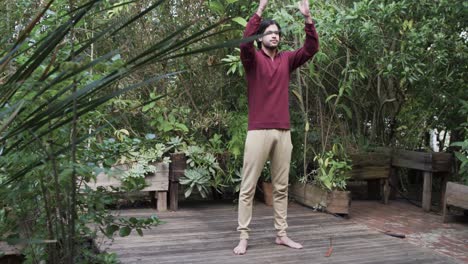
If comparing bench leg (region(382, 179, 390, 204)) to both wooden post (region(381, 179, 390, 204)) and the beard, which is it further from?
the beard

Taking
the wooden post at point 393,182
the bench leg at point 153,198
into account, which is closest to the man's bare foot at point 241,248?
the bench leg at point 153,198

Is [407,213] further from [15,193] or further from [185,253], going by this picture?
[15,193]

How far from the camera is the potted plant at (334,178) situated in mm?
5062

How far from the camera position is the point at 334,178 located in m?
5.23

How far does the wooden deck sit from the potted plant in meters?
0.14

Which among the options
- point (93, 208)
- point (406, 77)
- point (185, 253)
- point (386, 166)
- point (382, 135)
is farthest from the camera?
point (382, 135)

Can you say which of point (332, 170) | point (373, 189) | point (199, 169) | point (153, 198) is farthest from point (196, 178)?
point (373, 189)

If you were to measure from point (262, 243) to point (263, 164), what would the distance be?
0.63 m

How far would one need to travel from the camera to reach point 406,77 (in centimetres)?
466

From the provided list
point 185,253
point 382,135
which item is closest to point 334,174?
point 382,135

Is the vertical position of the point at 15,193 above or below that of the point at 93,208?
above

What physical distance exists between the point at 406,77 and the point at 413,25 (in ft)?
1.64

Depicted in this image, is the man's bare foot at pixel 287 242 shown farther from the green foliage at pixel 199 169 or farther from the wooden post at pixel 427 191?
the wooden post at pixel 427 191

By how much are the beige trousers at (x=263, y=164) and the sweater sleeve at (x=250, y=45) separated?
1.65 feet
